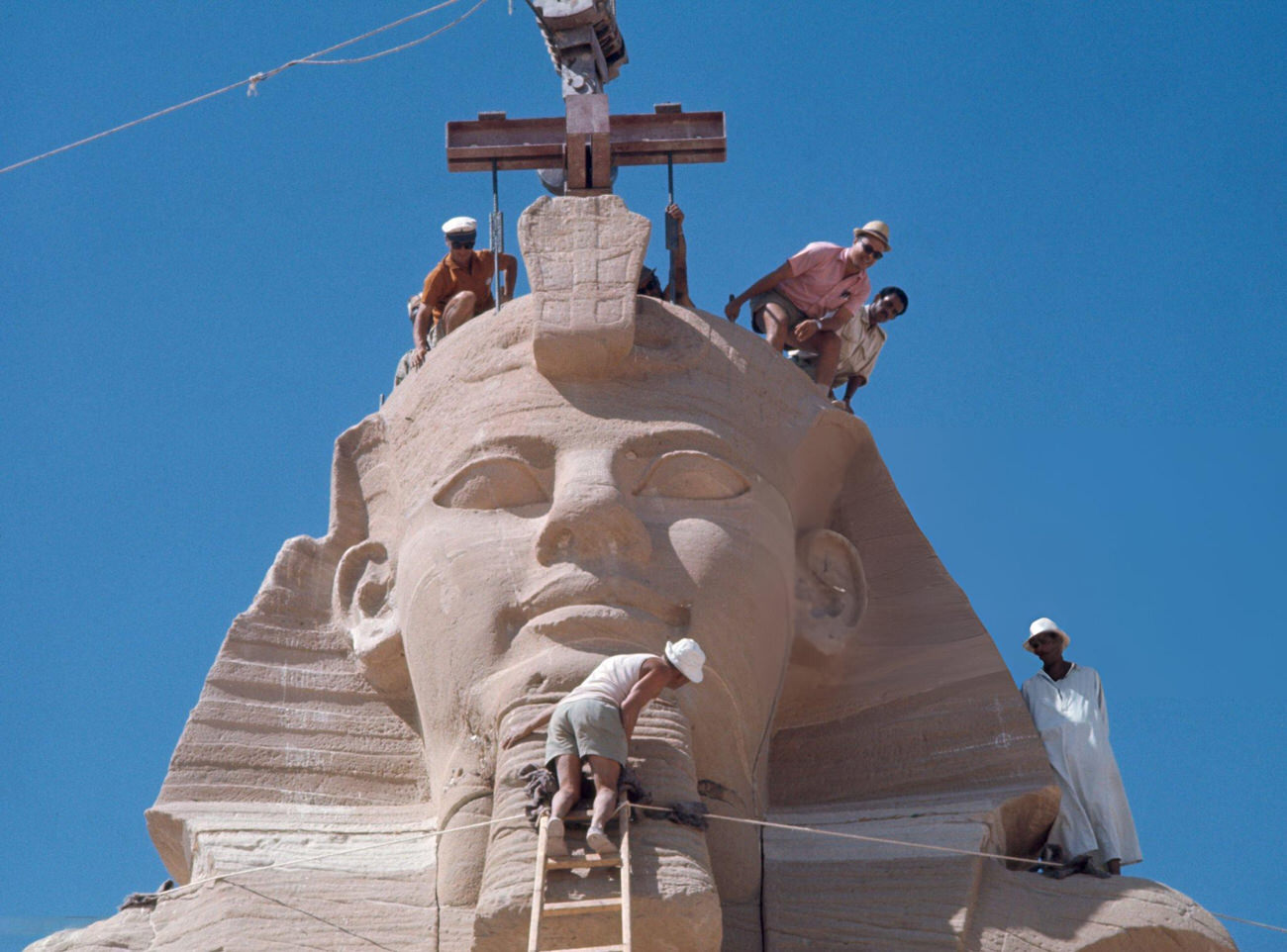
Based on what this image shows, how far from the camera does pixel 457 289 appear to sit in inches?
671

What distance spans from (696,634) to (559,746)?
4.73ft

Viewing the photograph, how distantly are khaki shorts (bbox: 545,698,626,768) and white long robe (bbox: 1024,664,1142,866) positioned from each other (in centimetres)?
313

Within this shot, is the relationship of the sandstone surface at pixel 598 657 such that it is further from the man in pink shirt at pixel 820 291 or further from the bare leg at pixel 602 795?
the man in pink shirt at pixel 820 291

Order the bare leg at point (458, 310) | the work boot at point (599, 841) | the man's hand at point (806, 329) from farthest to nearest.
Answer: the man's hand at point (806, 329), the bare leg at point (458, 310), the work boot at point (599, 841)

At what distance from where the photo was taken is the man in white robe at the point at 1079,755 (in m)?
14.7

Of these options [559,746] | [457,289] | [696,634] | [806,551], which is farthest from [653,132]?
[559,746]

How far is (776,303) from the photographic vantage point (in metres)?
16.9

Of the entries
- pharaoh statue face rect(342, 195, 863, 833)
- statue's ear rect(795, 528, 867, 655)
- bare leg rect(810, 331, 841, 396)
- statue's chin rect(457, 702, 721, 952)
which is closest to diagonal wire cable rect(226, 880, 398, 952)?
statue's chin rect(457, 702, 721, 952)

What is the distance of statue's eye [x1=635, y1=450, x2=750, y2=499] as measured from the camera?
1456cm

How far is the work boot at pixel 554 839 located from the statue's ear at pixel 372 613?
2.55 meters

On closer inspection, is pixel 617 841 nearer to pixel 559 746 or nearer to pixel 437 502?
pixel 559 746

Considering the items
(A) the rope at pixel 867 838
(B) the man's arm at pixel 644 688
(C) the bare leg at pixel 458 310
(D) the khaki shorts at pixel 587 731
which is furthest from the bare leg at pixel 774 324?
(D) the khaki shorts at pixel 587 731

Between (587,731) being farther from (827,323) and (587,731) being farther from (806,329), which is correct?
(827,323)

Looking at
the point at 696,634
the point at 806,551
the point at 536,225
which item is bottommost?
the point at 696,634
